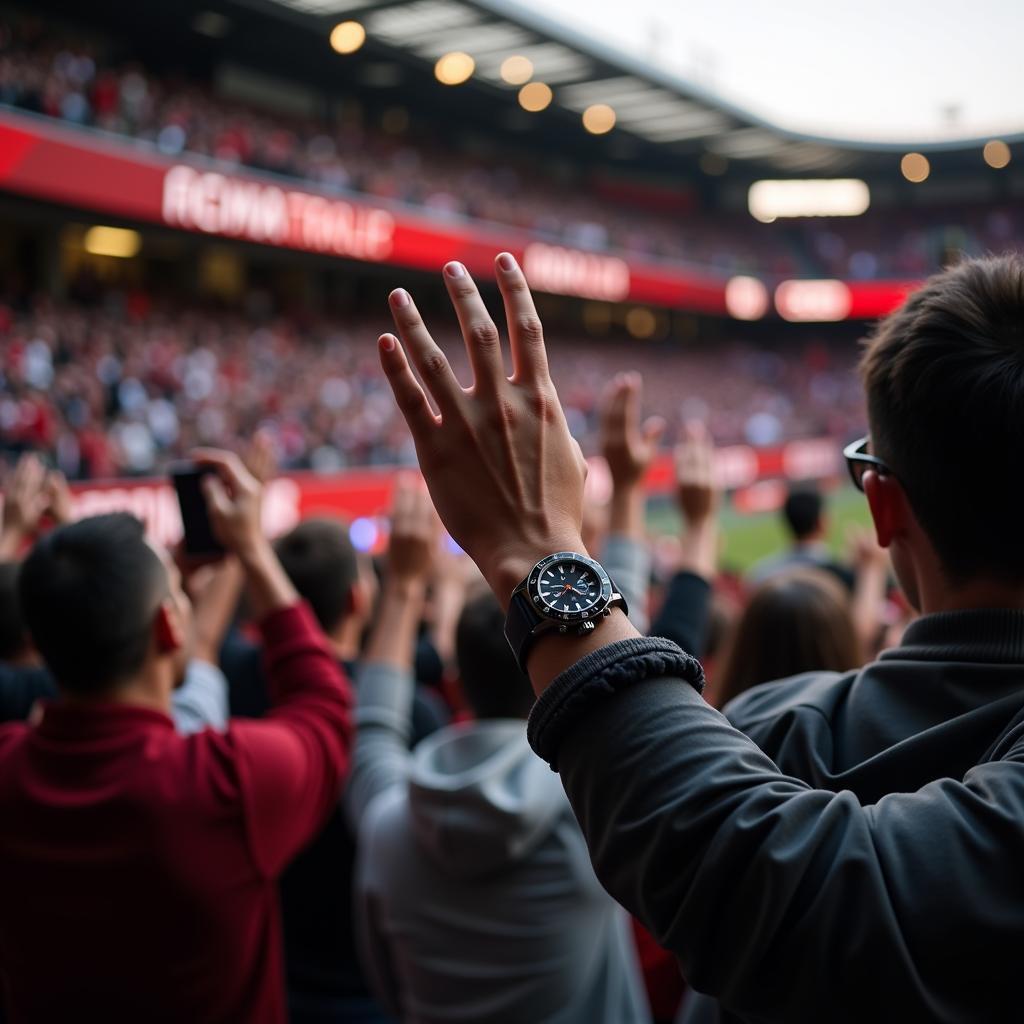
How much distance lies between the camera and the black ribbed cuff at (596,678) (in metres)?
0.96

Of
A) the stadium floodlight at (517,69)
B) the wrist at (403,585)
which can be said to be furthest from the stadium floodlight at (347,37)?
the wrist at (403,585)

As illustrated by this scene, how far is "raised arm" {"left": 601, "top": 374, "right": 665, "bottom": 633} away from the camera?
2186 mm

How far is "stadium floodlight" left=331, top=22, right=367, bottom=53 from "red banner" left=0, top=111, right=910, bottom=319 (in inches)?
150

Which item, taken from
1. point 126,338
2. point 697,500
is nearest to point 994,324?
point 697,500

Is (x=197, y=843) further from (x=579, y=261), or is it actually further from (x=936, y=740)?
(x=579, y=261)

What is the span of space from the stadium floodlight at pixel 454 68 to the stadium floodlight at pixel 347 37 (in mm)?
2328

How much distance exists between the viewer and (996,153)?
3897 cm

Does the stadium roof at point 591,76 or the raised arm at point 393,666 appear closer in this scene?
the raised arm at point 393,666

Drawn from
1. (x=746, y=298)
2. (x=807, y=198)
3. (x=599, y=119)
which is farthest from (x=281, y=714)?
(x=807, y=198)

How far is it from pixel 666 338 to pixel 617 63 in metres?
12.1

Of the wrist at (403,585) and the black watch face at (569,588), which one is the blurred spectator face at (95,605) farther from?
the black watch face at (569,588)

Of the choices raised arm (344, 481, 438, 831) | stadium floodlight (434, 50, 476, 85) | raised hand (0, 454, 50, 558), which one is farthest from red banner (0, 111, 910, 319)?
raised arm (344, 481, 438, 831)

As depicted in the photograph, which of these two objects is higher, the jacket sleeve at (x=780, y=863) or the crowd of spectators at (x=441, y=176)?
the crowd of spectators at (x=441, y=176)

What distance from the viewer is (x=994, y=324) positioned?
116 centimetres
